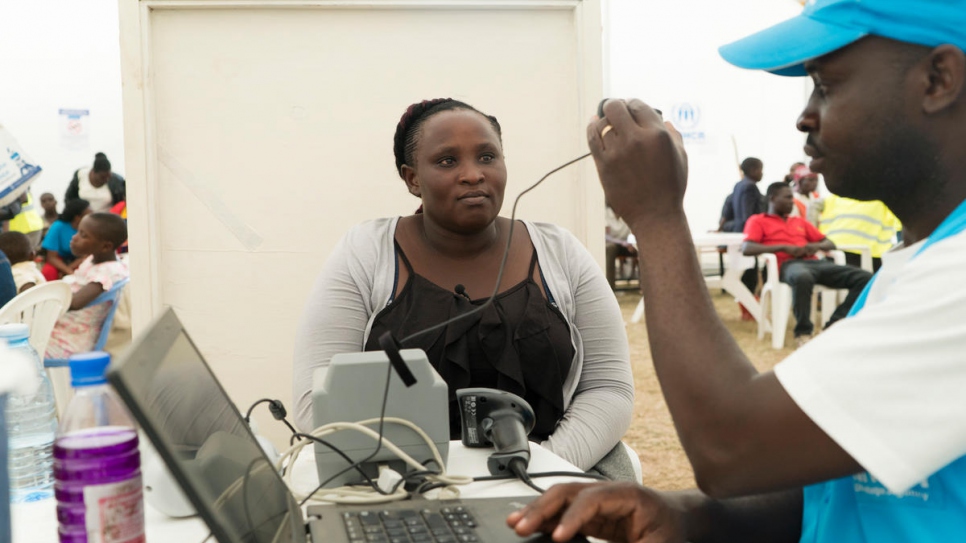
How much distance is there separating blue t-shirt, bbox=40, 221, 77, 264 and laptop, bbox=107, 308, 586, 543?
17.2ft

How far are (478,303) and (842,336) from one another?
3.80 feet

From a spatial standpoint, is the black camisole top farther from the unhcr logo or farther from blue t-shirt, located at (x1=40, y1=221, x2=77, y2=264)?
the unhcr logo

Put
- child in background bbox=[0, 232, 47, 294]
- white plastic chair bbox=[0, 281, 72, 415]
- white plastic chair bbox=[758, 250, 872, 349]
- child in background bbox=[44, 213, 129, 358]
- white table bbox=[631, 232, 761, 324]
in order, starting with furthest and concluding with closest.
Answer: white table bbox=[631, 232, 761, 324]
white plastic chair bbox=[758, 250, 872, 349]
child in background bbox=[0, 232, 47, 294]
child in background bbox=[44, 213, 129, 358]
white plastic chair bbox=[0, 281, 72, 415]

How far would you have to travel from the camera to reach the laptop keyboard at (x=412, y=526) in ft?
3.14

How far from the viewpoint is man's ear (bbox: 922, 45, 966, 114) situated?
0.83m

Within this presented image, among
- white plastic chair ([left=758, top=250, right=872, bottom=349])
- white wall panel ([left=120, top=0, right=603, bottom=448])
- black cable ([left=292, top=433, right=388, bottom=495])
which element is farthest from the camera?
white plastic chair ([left=758, top=250, right=872, bottom=349])

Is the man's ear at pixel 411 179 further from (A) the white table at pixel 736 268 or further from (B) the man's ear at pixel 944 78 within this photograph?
(A) the white table at pixel 736 268

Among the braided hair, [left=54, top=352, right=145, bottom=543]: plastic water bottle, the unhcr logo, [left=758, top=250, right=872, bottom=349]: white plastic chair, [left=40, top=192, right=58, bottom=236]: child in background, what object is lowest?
[left=758, top=250, right=872, bottom=349]: white plastic chair

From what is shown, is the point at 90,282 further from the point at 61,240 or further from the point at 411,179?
the point at 411,179

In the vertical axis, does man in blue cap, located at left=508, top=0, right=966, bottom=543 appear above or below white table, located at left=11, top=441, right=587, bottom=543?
above

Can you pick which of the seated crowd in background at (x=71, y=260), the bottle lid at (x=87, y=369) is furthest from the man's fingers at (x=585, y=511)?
the seated crowd in background at (x=71, y=260)

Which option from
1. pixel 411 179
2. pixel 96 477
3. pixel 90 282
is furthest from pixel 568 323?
pixel 90 282

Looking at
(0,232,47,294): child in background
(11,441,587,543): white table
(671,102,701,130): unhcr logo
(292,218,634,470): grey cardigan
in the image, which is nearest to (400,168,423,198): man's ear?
(292,218,634,470): grey cardigan

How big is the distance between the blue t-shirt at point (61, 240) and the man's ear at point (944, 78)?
573cm
